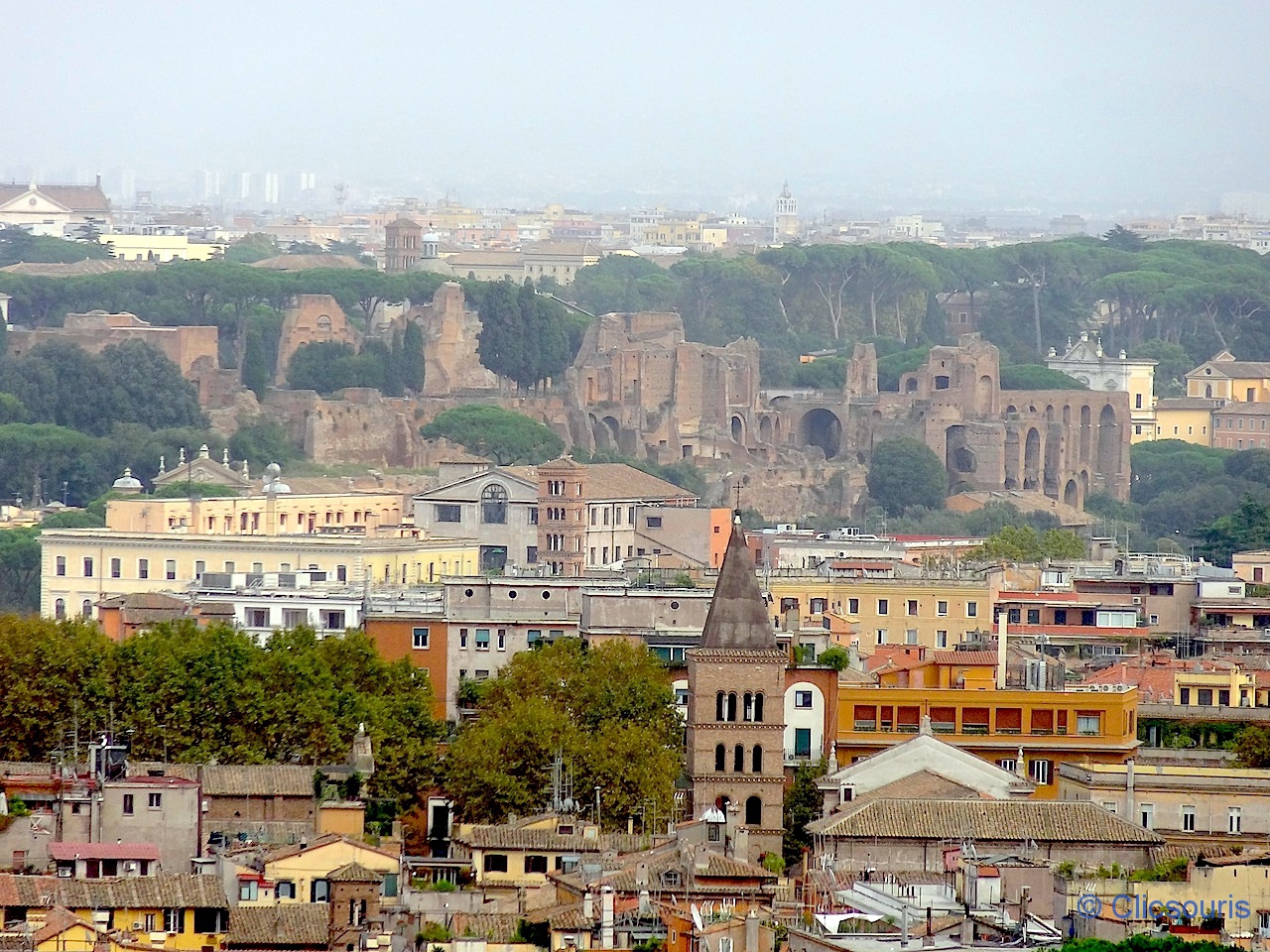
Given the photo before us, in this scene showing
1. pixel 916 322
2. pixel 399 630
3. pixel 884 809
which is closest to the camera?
pixel 884 809

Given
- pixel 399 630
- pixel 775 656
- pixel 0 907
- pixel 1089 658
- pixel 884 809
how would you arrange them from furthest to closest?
pixel 1089 658 < pixel 399 630 < pixel 775 656 < pixel 884 809 < pixel 0 907

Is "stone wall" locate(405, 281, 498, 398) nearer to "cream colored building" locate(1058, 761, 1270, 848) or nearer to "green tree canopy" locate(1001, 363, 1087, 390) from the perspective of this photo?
"green tree canopy" locate(1001, 363, 1087, 390)

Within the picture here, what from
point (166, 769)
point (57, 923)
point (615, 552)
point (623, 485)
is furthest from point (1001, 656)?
point (623, 485)

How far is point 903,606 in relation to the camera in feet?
176

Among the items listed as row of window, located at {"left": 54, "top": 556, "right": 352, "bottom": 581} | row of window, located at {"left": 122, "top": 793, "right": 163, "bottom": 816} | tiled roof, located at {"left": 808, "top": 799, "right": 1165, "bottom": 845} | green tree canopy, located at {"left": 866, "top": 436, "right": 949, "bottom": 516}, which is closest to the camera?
row of window, located at {"left": 122, "top": 793, "right": 163, "bottom": 816}

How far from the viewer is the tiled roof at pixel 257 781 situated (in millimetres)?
33969

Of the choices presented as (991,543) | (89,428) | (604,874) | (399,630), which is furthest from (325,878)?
(89,428)

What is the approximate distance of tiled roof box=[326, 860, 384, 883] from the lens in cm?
2923

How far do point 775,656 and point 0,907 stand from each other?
40.9ft

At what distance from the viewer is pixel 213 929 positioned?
27625 mm

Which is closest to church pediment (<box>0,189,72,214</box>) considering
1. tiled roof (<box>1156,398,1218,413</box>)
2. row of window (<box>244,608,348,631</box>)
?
tiled roof (<box>1156,398,1218,413</box>)

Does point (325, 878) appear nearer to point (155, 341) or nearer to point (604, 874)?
point (604, 874)

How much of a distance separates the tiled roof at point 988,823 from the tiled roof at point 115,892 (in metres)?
6.17

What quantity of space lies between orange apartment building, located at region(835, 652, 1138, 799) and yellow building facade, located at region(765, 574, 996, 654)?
11.4 meters
